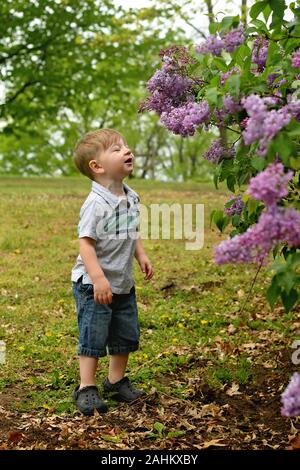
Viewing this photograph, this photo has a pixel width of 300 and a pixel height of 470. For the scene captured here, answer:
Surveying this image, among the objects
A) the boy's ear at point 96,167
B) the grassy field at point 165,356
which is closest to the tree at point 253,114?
the boy's ear at point 96,167

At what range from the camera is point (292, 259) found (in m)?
2.77

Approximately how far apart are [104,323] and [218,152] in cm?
119

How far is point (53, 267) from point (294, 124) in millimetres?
5422

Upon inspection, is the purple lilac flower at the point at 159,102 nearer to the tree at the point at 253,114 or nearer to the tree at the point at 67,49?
the tree at the point at 253,114

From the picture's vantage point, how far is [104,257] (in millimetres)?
4008

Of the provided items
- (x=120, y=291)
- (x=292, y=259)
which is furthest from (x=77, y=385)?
(x=292, y=259)

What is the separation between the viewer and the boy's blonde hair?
4.07 m

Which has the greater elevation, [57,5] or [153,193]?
[57,5]

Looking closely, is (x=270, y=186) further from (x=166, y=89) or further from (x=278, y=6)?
(x=166, y=89)

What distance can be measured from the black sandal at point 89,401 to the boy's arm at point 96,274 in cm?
56

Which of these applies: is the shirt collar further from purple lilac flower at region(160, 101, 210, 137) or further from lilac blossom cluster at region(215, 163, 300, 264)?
lilac blossom cluster at region(215, 163, 300, 264)

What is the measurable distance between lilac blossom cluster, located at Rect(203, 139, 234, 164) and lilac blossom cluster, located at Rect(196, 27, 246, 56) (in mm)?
526
